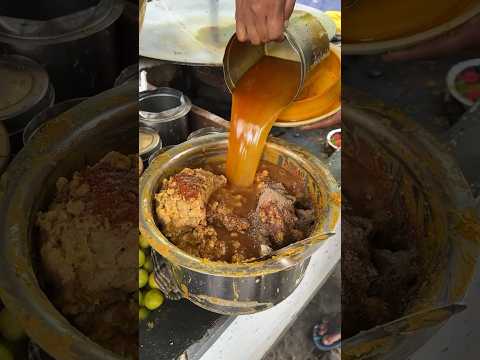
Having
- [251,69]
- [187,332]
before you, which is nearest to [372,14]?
[251,69]

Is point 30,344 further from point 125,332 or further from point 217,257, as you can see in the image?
point 217,257

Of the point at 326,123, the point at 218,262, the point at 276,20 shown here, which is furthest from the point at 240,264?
the point at 326,123

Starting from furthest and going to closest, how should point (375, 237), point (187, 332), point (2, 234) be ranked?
1. point (187, 332)
2. point (375, 237)
3. point (2, 234)

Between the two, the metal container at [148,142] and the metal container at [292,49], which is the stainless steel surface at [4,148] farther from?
the metal container at [148,142]

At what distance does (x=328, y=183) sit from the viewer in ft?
2.53

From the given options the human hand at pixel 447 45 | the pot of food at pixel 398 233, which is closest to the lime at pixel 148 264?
the pot of food at pixel 398 233

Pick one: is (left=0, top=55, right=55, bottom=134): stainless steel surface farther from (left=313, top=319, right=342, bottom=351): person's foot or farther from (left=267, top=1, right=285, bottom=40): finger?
(left=313, top=319, right=342, bottom=351): person's foot

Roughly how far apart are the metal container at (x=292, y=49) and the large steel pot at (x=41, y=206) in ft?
0.82

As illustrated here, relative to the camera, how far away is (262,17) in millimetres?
497

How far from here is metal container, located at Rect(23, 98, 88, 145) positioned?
0.43 meters

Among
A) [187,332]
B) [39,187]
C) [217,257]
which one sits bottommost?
[187,332]

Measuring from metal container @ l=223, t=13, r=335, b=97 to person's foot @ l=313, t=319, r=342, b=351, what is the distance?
1.00 m

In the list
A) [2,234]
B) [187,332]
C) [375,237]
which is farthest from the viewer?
[187,332]

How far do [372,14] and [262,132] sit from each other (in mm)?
338
